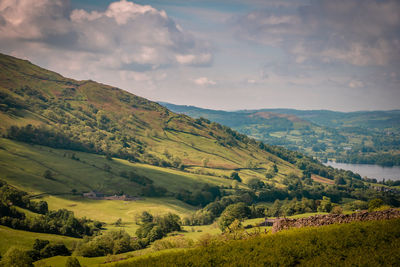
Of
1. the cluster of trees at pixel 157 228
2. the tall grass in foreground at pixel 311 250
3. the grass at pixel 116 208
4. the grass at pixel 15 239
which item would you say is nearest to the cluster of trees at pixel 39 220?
the grass at pixel 15 239

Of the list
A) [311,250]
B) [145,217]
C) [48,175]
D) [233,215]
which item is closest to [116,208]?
[145,217]

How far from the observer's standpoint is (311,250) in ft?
103

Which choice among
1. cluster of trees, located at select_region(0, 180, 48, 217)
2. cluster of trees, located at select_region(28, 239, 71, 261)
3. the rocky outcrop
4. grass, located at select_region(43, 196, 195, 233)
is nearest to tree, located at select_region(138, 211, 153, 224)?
grass, located at select_region(43, 196, 195, 233)

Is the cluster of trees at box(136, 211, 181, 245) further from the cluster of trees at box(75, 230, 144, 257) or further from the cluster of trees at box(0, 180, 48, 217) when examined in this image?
the cluster of trees at box(0, 180, 48, 217)

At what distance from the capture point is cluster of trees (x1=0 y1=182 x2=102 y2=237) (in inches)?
3797

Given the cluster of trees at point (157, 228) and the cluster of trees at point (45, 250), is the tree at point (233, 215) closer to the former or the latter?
the cluster of trees at point (157, 228)

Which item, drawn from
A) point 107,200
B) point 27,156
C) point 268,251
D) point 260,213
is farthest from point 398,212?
point 27,156

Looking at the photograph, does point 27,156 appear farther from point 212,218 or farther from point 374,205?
point 374,205

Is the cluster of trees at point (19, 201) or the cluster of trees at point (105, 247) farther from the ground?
the cluster of trees at point (105, 247)

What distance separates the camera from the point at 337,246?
31.5 metres

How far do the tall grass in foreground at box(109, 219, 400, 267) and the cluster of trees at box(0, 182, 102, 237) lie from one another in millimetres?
81315

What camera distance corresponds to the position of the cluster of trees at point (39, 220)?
96.4 meters

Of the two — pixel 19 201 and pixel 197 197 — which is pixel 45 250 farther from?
pixel 197 197

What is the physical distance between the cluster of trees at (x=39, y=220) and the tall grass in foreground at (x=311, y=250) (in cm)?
8132
